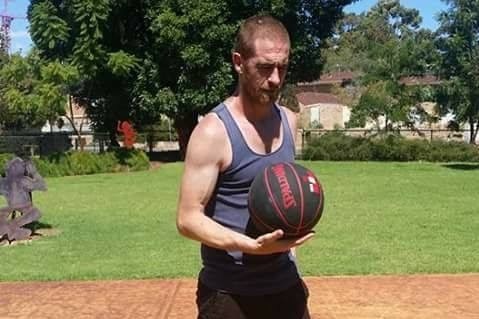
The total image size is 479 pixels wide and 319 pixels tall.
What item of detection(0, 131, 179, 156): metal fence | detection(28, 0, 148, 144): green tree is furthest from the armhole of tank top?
detection(0, 131, 179, 156): metal fence

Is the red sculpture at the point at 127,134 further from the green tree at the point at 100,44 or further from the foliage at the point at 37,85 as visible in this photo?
the foliage at the point at 37,85

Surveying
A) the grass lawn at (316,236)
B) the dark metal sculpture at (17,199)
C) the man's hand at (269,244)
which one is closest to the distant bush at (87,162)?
the grass lawn at (316,236)

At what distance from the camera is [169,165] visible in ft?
89.6

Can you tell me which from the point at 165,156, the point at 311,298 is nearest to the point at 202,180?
the point at 311,298

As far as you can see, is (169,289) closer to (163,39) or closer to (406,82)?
(163,39)

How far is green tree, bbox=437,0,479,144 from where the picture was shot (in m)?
23.1

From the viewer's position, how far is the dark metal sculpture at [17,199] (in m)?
10.6

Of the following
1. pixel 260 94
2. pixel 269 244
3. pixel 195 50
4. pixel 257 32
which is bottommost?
pixel 269 244

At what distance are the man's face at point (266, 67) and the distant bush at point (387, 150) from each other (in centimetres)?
2654

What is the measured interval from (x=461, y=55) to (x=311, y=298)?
18210 mm

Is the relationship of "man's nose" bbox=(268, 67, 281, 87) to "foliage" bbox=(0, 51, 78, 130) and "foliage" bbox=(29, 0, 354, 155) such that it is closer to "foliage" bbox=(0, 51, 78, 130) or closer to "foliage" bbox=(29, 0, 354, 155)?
"foliage" bbox=(0, 51, 78, 130)

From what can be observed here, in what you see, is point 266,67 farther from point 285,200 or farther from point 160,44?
point 160,44

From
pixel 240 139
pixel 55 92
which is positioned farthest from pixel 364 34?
pixel 240 139

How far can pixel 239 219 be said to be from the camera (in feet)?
9.07
